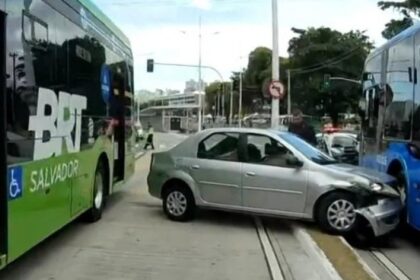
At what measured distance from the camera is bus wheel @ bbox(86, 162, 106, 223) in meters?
10.5

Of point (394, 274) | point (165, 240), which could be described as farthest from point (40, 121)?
point (394, 274)

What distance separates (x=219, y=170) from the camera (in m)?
10.7

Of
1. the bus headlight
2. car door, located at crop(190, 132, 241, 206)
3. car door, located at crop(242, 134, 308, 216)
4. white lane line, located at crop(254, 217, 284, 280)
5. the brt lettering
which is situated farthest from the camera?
car door, located at crop(190, 132, 241, 206)

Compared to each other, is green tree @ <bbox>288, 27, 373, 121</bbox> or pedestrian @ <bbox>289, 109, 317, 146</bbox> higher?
green tree @ <bbox>288, 27, 373, 121</bbox>

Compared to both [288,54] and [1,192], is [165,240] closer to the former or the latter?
[1,192]

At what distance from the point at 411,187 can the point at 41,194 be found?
484cm

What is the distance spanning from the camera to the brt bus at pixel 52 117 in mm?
5867

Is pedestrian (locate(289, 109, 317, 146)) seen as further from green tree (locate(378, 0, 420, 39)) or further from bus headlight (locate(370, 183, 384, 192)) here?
green tree (locate(378, 0, 420, 39))

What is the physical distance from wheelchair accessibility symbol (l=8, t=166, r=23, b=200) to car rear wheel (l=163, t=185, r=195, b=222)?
5.03 m

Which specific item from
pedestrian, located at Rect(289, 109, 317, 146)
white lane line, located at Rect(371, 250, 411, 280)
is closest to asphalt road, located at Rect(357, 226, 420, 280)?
white lane line, located at Rect(371, 250, 411, 280)

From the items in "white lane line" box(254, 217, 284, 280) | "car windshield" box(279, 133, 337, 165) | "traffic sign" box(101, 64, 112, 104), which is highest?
"traffic sign" box(101, 64, 112, 104)

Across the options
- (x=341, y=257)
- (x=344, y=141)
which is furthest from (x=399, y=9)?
(x=341, y=257)

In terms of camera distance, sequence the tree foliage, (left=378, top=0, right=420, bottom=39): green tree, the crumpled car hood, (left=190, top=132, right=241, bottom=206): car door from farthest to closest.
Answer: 1. the tree foliage
2. (left=378, top=0, right=420, bottom=39): green tree
3. (left=190, top=132, right=241, bottom=206): car door
4. the crumpled car hood

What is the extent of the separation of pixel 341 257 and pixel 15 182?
12.9ft
